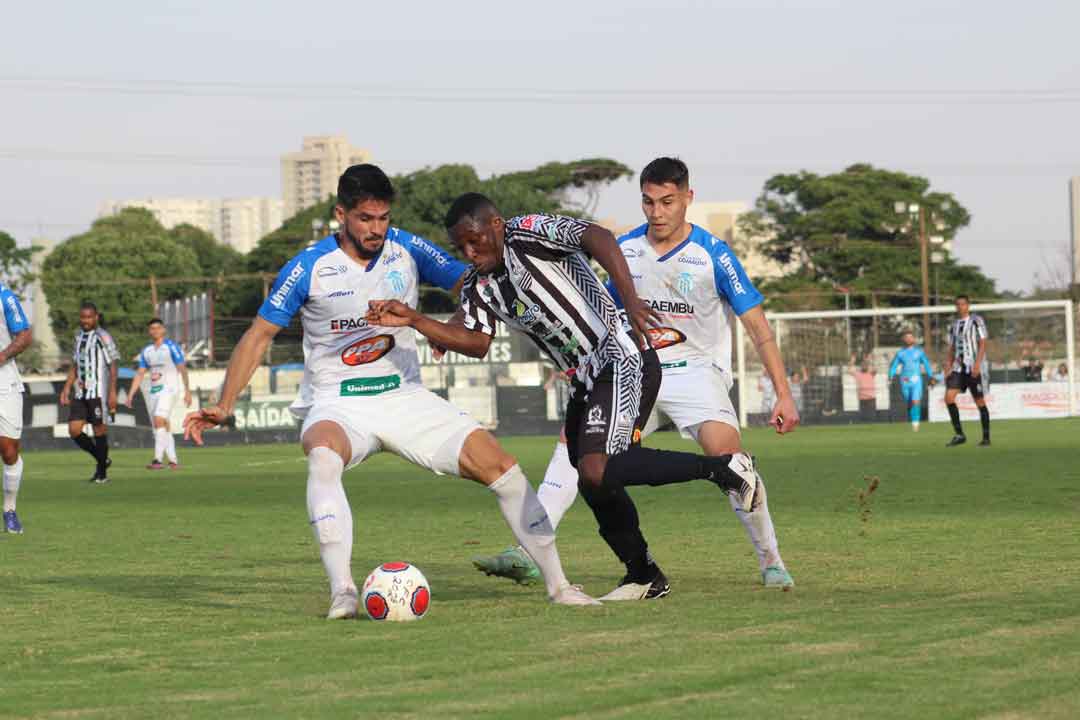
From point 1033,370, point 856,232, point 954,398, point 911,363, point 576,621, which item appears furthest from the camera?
point 856,232

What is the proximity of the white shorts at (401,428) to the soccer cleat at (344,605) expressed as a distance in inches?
25.8

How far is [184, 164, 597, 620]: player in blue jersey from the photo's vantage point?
8234 millimetres

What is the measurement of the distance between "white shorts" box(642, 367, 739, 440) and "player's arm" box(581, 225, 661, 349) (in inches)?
51.5

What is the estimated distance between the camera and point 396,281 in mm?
8453

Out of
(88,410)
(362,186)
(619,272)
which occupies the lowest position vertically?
(88,410)

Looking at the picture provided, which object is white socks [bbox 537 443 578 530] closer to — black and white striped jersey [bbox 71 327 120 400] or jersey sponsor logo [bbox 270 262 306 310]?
jersey sponsor logo [bbox 270 262 306 310]

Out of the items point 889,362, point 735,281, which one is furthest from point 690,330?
point 889,362

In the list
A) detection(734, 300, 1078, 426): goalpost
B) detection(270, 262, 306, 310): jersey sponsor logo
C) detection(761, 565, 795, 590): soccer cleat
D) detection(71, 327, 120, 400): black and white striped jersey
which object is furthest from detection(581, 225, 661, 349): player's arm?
detection(734, 300, 1078, 426): goalpost

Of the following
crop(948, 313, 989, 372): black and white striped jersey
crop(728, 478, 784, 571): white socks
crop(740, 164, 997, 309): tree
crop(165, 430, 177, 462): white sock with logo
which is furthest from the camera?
crop(740, 164, 997, 309): tree

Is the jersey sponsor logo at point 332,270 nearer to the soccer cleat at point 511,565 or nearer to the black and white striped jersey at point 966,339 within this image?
the soccer cleat at point 511,565

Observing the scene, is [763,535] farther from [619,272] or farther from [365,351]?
[365,351]

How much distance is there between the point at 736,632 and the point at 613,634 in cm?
48

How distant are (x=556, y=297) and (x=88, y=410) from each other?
16.7 metres

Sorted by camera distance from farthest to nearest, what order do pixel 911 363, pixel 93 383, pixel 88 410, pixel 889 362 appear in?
A: pixel 889 362
pixel 911 363
pixel 88 410
pixel 93 383
